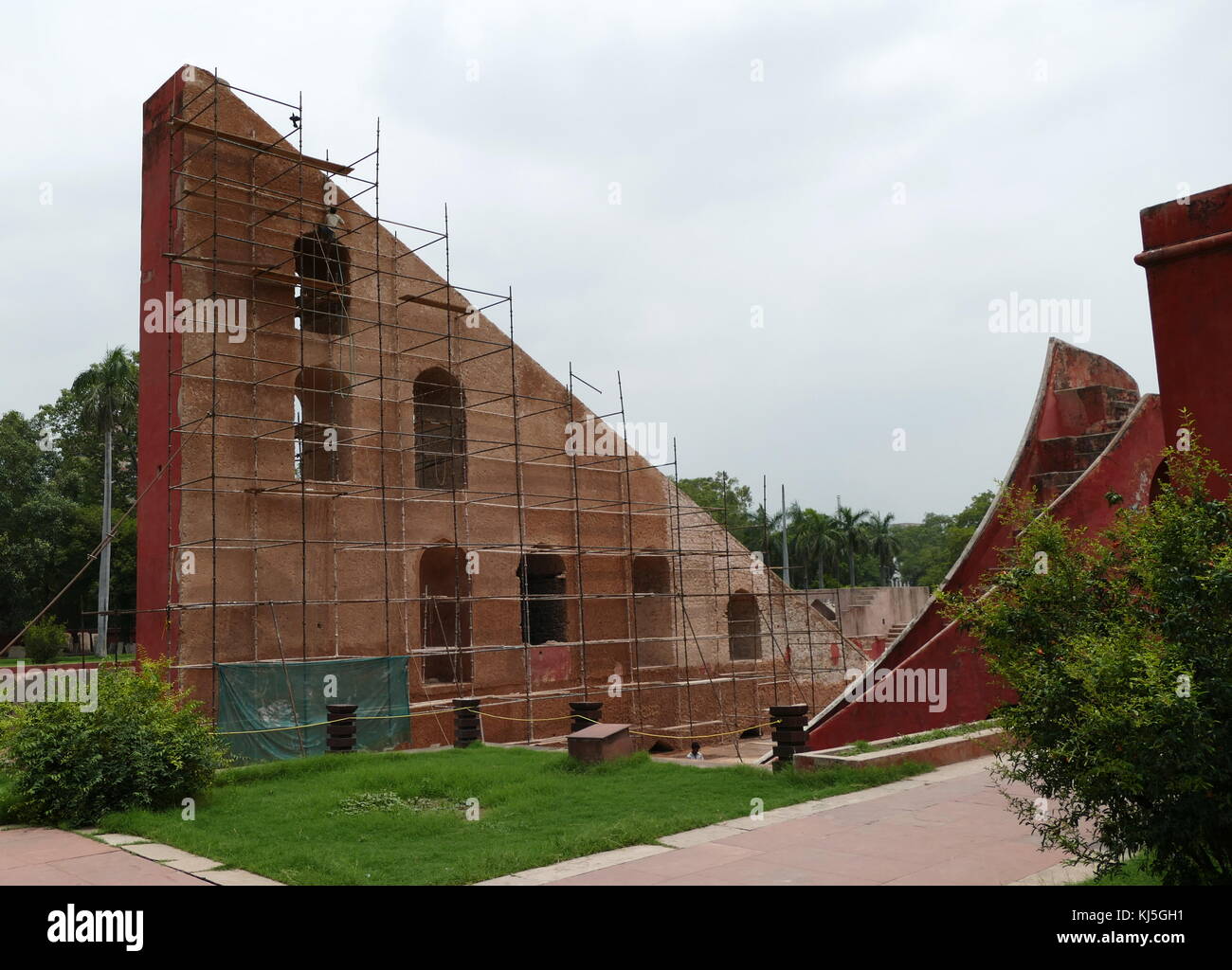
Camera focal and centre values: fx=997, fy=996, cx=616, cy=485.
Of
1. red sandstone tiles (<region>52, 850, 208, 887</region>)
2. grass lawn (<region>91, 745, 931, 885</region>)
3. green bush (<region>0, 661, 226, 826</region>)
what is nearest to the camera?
red sandstone tiles (<region>52, 850, 208, 887</region>)

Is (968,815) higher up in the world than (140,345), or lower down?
lower down

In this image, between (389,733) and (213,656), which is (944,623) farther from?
(213,656)

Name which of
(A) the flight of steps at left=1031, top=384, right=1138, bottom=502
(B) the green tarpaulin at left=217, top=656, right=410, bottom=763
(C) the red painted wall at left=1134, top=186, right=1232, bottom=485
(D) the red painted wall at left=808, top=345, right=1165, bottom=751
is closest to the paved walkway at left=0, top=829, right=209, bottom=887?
(B) the green tarpaulin at left=217, top=656, right=410, bottom=763

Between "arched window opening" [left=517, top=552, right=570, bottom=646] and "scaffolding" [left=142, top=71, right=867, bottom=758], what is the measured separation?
0.18 feet

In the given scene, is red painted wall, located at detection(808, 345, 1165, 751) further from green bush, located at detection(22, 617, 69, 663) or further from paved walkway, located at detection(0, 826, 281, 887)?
green bush, located at detection(22, 617, 69, 663)

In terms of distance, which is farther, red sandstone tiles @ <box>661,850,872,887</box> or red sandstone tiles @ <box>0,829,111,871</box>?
red sandstone tiles @ <box>0,829,111,871</box>

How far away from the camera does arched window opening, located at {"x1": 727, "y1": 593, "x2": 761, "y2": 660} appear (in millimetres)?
21991

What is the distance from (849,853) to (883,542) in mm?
57862

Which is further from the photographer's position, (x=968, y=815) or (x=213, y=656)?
(x=213, y=656)

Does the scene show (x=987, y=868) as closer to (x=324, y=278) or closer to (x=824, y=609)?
(x=324, y=278)
